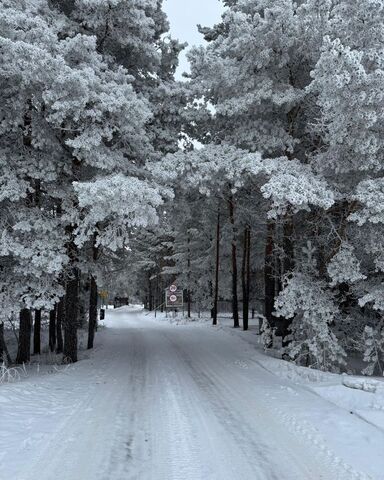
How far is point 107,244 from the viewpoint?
32.0 feet

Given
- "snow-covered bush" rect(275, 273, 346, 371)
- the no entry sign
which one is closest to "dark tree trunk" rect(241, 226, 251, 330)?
the no entry sign

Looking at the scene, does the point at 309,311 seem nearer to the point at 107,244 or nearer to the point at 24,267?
the point at 107,244

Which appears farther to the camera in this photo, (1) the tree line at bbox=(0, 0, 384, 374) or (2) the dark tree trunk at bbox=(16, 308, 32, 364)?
(2) the dark tree trunk at bbox=(16, 308, 32, 364)

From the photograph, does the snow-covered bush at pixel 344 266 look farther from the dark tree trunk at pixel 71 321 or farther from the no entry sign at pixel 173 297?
the no entry sign at pixel 173 297

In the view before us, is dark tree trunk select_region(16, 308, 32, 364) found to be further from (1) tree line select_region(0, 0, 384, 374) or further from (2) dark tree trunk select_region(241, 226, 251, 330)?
(2) dark tree trunk select_region(241, 226, 251, 330)

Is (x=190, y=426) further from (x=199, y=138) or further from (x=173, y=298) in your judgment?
(x=173, y=298)

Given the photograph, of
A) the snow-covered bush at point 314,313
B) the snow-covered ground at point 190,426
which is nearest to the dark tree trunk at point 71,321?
the snow-covered ground at point 190,426

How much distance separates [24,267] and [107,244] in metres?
1.85

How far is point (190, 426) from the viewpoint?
6070 mm

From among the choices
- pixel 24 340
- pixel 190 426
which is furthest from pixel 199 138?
pixel 190 426

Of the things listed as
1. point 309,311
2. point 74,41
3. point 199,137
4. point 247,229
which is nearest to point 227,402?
point 309,311

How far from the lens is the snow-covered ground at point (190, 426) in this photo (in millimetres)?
4625

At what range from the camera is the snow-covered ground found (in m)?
4.62

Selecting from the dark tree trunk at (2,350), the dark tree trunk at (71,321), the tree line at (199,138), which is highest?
the tree line at (199,138)
